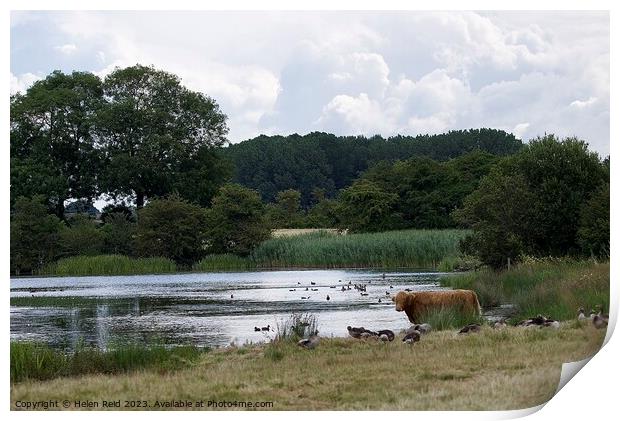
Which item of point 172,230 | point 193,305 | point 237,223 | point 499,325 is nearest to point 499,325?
point 499,325

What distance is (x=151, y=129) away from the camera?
17422 mm

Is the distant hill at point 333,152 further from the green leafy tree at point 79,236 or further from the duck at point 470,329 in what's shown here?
the duck at point 470,329

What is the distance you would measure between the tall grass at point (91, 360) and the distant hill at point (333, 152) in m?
5.14

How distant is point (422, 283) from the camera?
74.6 ft

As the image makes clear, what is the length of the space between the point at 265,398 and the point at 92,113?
699 cm

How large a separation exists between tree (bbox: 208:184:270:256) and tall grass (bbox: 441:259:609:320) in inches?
284

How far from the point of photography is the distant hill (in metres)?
16.9

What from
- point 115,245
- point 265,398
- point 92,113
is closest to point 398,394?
point 265,398

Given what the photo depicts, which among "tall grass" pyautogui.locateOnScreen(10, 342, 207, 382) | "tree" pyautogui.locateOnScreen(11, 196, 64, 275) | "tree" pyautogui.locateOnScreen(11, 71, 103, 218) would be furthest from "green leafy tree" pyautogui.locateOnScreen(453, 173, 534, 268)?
"tree" pyautogui.locateOnScreen(11, 196, 64, 275)

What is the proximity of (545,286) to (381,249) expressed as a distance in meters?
7.45

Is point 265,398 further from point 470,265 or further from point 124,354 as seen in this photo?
point 470,265

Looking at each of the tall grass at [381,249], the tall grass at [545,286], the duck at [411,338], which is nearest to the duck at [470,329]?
the duck at [411,338]

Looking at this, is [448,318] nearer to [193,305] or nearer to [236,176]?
[236,176]

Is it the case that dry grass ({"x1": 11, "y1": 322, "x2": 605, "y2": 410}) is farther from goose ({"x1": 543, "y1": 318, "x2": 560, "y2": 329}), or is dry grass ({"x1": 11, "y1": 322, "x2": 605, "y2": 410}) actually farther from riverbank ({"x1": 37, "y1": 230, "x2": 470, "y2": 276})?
riverbank ({"x1": 37, "y1": 230, "x2": 470, "y2": 276})
